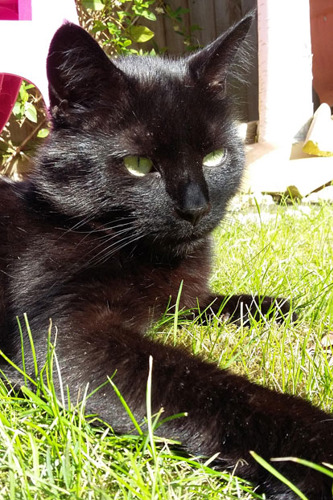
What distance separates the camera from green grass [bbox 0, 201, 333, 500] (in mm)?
785

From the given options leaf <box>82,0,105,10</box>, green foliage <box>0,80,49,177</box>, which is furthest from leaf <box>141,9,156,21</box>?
green foliage <box>0,80,49,177</box>

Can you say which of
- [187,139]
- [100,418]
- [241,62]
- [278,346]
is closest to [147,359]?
[100,418]

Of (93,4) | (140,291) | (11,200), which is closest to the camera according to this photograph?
(140,291)

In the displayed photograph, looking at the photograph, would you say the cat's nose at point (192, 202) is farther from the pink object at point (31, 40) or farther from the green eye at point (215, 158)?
the pink object at point (31, 40)

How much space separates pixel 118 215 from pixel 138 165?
122mm

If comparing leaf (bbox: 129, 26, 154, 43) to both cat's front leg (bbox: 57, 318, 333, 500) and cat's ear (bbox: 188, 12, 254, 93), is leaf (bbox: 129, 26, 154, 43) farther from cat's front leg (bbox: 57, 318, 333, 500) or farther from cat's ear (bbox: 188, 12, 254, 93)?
cat's front leg (bbox: 57, 318, 333, 500)

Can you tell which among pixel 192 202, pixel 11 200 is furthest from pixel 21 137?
pixel 192 202

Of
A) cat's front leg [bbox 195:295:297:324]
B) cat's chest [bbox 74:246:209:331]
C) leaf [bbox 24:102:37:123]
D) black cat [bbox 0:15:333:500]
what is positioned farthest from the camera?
leaf [bbox 24:102:37:123]

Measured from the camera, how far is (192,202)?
1.18 metres

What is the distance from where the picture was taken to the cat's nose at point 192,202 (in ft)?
3.87

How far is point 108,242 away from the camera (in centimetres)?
128

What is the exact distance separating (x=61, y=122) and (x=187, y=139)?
313mm

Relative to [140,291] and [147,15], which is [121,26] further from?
[140,291]

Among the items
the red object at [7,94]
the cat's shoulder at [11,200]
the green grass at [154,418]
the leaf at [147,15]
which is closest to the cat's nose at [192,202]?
the green grass at [154,418]
